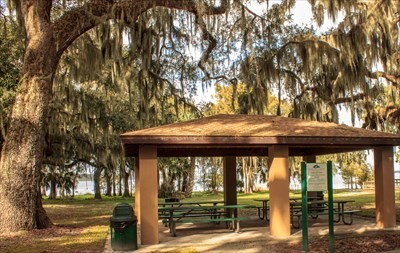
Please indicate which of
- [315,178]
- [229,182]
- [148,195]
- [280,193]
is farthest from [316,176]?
[229,182]

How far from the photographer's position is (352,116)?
666 inches

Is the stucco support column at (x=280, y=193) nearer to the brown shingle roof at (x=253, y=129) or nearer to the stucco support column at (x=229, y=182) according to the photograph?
the brown shingle roof at (x=253, y=129)

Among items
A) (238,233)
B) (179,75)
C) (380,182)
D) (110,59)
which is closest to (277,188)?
(238,233)

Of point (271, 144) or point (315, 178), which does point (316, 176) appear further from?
point (271, 144)

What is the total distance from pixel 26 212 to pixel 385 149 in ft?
31.8

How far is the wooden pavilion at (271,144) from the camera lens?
1049 centimetres

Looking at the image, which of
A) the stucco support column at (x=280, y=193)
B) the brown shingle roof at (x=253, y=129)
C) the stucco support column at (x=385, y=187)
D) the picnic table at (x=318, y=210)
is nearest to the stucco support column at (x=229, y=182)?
the picnic table at (x=318, y=210)

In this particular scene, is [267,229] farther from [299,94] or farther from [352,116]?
[299,94]

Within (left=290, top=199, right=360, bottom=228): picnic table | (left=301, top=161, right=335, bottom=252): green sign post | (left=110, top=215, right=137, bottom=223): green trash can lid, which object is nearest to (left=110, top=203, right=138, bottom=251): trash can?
(left=110, top=215, right=137, bottom=223): green trash can lid

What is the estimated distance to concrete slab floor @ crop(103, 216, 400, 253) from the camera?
9609 millimetres

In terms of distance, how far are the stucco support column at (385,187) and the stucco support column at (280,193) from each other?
9.10ft

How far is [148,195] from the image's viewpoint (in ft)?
34.5

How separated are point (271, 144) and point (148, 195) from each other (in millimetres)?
3173

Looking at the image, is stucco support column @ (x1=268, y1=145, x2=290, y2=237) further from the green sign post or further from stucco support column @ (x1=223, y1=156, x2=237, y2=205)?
stucco support column @ (x1=223, y1=156, x2=237, y2=205)
